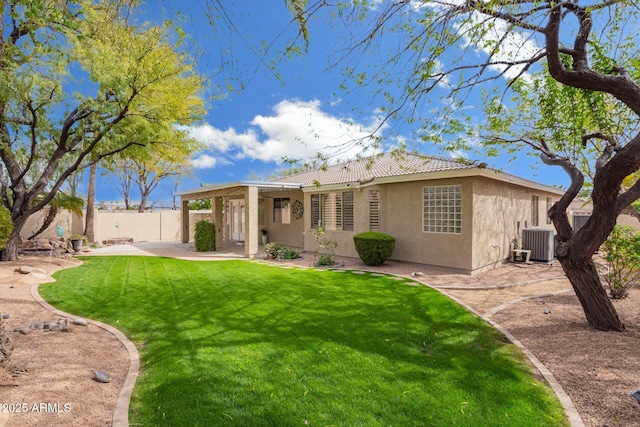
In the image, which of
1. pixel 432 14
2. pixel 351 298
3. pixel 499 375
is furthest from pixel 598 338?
pixel 432 14

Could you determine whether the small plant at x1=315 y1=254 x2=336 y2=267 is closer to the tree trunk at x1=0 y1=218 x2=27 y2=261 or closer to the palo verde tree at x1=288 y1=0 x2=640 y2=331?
the palo verde tree at x1=288 y1=0 x2=640 y2=331

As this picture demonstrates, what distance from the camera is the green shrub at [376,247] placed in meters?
11.9

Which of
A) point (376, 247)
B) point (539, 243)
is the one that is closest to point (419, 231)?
point (376, 247)

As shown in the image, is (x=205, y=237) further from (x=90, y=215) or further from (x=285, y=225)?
(x=90, y=215)

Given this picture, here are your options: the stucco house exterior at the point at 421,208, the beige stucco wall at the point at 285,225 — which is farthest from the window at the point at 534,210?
the beige stucco wall at the point at 285,225

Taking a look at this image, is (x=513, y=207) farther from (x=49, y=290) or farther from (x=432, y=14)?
(x=49, y=290)

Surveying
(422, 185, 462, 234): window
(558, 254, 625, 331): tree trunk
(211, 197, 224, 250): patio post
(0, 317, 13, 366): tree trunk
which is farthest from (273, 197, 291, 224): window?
(0, 317, 13, 366): tree trunk

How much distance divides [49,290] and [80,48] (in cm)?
895

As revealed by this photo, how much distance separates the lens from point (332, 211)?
597 inches

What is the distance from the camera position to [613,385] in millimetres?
4004

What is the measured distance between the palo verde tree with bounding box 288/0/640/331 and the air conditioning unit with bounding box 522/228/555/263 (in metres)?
6.98

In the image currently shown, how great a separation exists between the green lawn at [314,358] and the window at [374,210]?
4.89m

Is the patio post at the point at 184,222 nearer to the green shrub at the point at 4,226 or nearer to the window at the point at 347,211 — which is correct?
the green shrub at the point at 4,226

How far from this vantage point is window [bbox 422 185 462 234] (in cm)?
1121
